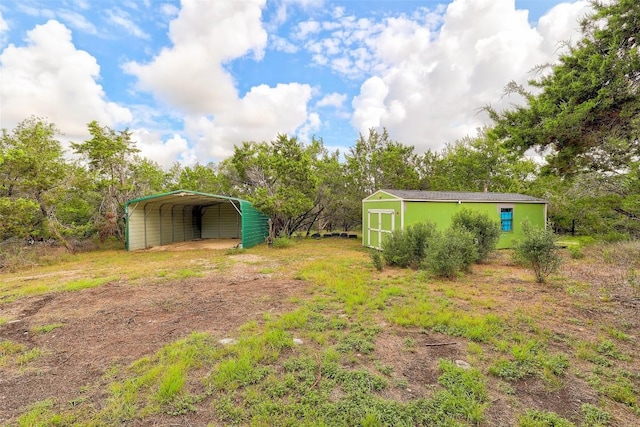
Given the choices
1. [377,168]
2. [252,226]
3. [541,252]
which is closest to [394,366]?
[541,252]

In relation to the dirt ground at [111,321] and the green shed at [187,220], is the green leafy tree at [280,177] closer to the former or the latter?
the green shed at [187,220]

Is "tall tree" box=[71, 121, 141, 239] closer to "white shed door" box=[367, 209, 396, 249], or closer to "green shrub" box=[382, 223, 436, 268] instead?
"white shed door" box=[367, 209, 396, 249]

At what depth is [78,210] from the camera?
1271cm

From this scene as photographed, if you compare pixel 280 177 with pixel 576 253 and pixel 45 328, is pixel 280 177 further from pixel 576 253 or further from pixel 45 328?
pixel 576 253

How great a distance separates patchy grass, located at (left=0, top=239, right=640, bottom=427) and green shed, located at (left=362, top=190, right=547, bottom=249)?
17.4ft

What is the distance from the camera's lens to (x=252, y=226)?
1330 centimetres

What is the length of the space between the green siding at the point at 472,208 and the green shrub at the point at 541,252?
4106mm

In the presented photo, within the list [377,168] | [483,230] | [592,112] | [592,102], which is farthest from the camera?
[377,168]

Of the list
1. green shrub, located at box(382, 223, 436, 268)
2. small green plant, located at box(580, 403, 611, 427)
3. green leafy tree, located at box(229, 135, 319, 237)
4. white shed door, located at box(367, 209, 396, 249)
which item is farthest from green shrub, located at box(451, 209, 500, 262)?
green leafy tree, located at box(229, 135, 319, 237)

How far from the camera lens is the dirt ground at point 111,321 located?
8.49ft

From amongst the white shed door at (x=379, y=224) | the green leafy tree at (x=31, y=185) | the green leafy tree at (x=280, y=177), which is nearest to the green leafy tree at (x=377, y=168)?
the green leafy tree at (x=280, y=177)

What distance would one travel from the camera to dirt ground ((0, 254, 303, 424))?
2588mm

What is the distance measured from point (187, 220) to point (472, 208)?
15662mm

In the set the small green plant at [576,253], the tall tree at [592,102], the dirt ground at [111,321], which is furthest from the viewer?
the small green plant at [576,253]
